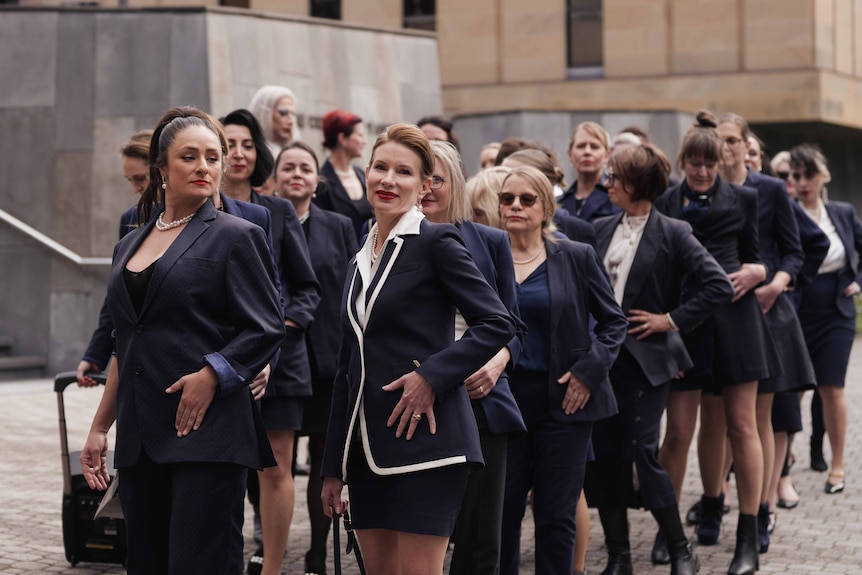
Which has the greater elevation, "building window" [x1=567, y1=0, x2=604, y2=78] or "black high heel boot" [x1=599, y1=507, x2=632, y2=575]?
"building window" [x1=567, y1=0, x2=604, y2=78]

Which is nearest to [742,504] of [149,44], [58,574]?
[58,574]

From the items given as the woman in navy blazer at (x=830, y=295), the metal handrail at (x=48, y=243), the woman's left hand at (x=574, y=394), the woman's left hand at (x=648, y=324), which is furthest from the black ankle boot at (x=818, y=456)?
the metal handrail at (x=48, y=243)

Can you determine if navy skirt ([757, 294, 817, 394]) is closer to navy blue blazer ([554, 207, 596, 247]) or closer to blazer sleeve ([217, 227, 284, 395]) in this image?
navy blue blazer ([554, 207, 596, 247])

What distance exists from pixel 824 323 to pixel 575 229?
13.4 feet

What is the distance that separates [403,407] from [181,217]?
0.99 metres

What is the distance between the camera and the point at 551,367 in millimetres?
6109

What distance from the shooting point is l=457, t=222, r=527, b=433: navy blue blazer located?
17.1 feet

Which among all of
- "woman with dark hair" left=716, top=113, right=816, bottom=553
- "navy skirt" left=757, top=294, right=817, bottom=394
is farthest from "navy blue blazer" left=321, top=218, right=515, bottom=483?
"navy skirt" left=757, top=294, right=817, bottom=394

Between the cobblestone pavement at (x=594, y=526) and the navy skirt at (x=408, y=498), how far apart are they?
2.72 meters

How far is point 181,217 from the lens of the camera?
471 centimetres

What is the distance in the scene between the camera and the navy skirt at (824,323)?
10422 mm

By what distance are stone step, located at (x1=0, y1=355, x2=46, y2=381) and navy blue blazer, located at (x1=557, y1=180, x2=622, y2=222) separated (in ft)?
27.8

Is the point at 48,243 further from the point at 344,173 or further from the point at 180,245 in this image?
the point at 180,245

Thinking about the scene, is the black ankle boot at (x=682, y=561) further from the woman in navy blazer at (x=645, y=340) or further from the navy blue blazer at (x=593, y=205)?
the navy blue blazer at (x=593, y=205)
